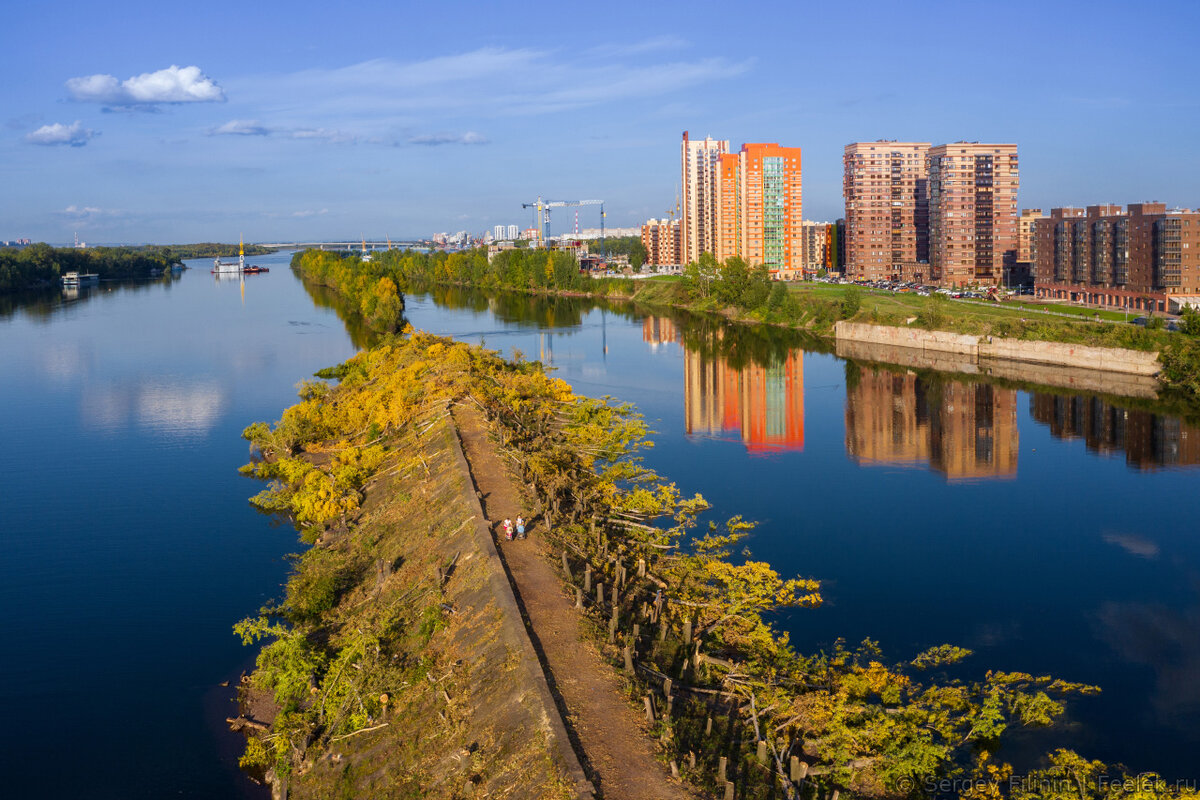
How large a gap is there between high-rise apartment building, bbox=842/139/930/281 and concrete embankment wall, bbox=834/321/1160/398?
1037 inches

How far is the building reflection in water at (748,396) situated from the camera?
87.0ft

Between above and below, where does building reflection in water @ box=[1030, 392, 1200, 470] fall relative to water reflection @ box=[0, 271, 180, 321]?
below

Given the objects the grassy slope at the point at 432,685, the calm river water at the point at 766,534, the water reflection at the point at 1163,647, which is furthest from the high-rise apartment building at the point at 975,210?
the grassy slope at the point at 432,685

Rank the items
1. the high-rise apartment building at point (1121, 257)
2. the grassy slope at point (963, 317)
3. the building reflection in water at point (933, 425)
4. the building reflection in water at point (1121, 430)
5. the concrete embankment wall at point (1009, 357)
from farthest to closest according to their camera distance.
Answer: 1. the high-rise apartment building at point (1121, 257)
2. the grassy slope at point (963, 317)
3. the concrete embankment wall at point (1009, 357)
4. the building reflection in water at point (1121, 430)
5. the building reflection in water at point (933, 425)

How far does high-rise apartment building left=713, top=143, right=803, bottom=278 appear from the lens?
77.0 meters

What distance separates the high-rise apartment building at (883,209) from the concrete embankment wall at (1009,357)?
26.3 m

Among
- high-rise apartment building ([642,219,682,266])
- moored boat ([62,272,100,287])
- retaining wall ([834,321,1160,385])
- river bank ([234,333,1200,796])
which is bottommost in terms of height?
river bank ([234,333,1200,796])

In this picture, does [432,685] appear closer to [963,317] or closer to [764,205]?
[963,317]

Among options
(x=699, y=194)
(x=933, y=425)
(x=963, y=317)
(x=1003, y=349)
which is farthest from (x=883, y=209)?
(x=933, y=425)

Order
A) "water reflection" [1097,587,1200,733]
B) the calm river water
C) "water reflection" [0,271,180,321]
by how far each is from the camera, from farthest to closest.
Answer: "water reflection" [0,271,180,321], the calm river water, "water reflection" [1097,587,1200,733]

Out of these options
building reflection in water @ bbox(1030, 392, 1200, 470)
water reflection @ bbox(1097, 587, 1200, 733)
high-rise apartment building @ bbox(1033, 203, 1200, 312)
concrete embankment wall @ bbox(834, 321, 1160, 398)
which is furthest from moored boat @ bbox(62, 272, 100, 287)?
water reflection @ bbox(1097, 587, 1200, 733)

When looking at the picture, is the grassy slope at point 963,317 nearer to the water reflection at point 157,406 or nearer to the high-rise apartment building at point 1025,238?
the high-rise apartment building at point 1025,238

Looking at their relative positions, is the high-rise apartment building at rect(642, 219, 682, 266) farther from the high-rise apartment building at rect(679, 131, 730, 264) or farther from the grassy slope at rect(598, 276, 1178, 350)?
the grassy slope at rect(598, 276, 1178, 350)

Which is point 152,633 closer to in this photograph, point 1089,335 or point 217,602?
point 217,602
